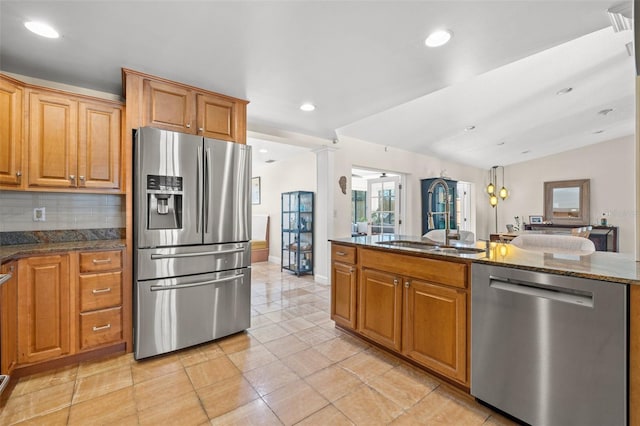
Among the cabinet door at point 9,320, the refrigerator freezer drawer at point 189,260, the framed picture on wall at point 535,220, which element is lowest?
the cabinet door at point 9,320

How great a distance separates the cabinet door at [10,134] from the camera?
2.00 metres

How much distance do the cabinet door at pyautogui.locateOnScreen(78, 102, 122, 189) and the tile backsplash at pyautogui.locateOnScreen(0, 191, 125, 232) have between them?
0.33 metres

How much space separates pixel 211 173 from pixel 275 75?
1036 mm

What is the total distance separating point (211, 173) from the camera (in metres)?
2.50

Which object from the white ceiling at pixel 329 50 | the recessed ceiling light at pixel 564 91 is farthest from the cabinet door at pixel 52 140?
the recessed ceiling light at pixel 564 91

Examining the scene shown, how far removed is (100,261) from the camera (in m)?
2.22

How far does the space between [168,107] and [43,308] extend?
180 centimetres

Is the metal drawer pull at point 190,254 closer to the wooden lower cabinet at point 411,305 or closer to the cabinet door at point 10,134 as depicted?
the wooden lower cabinet at point 411,305

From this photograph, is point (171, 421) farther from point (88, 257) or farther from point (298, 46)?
point (298, 46)

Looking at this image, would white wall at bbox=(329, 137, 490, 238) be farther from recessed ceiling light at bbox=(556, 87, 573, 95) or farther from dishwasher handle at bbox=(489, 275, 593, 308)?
dishwasher handle at bbox=(489, 275, 593, 308)

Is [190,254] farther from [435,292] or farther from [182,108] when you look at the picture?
[435,292]

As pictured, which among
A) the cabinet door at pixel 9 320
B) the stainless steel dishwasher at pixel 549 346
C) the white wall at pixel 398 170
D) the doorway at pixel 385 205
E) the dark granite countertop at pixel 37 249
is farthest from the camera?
the doorway at pixel 385 205

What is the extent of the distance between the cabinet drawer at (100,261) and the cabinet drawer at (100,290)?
0.05 metres

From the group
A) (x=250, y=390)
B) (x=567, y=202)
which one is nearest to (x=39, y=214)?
(x=250, y=390)
